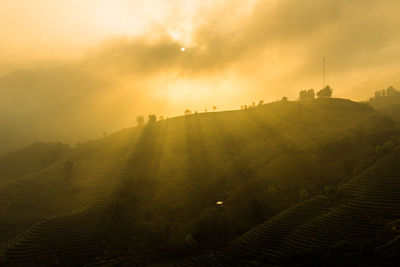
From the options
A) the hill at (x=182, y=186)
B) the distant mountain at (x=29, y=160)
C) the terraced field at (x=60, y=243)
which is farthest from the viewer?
the distant mountain at (x=29, y=160)

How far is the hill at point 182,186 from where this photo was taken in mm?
41500

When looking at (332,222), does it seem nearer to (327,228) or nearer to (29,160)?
(327,228)

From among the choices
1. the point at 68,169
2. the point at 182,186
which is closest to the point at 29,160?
the point at 68,169

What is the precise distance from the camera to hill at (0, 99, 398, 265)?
41.5 metres

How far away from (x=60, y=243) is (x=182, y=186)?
2996cm

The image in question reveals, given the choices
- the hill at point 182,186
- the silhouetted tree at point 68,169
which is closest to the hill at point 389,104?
the hill at point 182,186

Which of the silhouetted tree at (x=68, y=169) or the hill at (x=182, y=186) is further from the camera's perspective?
the silhouetted tree at (x=68, y=169)

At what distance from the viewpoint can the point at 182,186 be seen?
211 feet

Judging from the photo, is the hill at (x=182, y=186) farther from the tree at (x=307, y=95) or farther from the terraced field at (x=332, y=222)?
the tree at (x=307, y=95)

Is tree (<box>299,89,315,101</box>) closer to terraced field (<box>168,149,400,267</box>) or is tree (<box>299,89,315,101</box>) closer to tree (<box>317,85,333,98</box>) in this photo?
tree (<box>317,85,333,98</box>)

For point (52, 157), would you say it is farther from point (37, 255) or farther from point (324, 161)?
point (324, 161)

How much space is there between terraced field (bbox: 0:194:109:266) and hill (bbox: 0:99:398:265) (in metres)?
0.16

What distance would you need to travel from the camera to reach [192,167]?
7500 centimetres

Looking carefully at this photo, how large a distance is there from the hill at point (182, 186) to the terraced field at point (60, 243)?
0.16m
